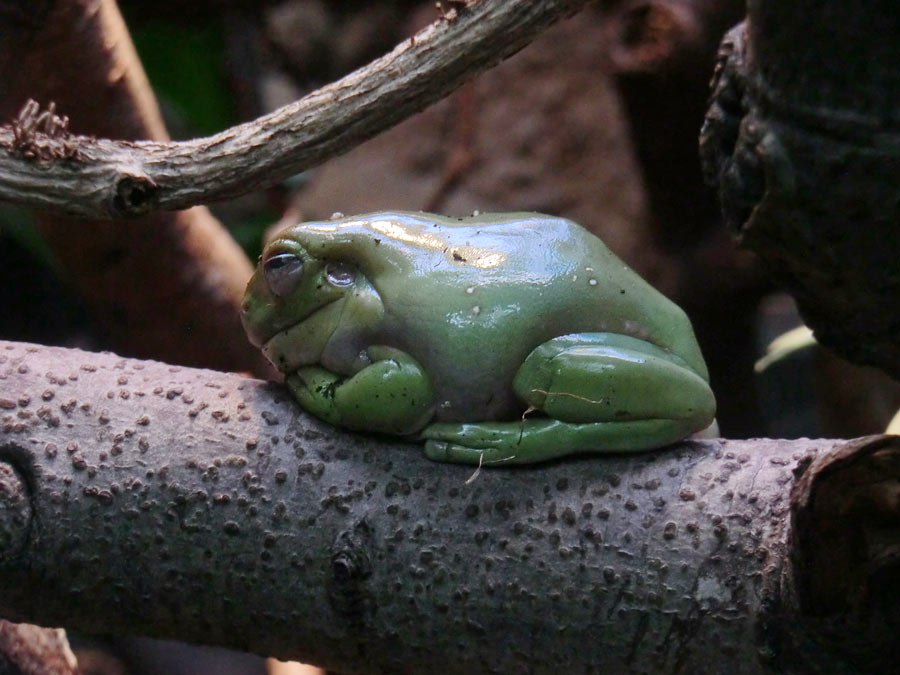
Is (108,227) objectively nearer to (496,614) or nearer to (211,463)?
(211,463)

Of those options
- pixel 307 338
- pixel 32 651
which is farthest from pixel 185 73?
pixel 307 338

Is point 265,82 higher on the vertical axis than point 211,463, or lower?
higher

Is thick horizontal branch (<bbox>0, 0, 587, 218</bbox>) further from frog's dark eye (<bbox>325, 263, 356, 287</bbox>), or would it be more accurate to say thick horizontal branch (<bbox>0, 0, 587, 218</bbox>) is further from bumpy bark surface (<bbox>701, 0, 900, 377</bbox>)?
bumpy bark surface (<bbox>701, 0, 900, 377</bbox>)

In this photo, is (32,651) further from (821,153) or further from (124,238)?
(821,153)

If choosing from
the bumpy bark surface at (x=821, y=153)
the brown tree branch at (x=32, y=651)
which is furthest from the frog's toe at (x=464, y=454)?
the brown tree branch at (x=32, y=651)

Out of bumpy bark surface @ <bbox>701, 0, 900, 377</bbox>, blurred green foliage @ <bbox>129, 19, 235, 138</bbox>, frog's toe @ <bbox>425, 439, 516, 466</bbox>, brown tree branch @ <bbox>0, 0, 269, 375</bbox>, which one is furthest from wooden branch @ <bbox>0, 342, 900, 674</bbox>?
blurred green foliage @ <bbox>129, 19, 235, 138</bbox>

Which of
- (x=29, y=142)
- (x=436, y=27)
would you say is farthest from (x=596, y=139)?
(x=29, y=142)
